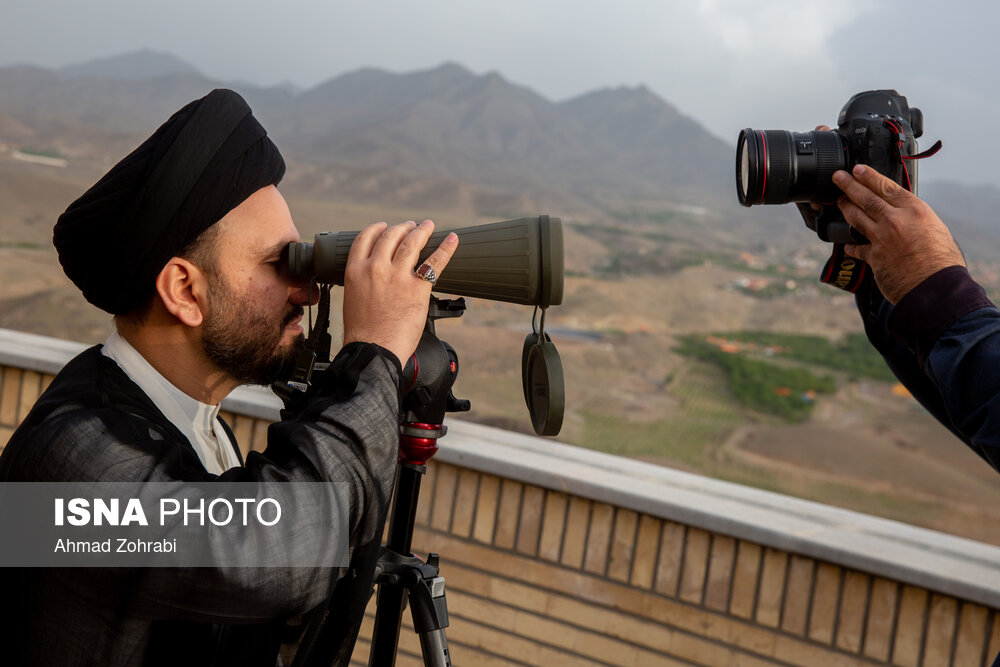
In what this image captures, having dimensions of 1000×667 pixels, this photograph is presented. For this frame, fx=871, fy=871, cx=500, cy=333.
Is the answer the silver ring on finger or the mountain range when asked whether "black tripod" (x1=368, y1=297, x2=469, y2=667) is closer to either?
the silver ring on finger

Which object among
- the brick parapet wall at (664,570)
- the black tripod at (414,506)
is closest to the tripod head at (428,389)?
the black tripod at (414,506)

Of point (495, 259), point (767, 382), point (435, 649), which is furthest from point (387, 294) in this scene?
point (767, 382)

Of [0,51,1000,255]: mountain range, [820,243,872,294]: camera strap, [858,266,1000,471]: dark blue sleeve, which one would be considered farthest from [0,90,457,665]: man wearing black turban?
[0,51,1000,255]: mountain range

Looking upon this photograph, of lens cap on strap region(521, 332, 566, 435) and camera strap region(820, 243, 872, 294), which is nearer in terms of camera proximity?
lens cap on strap region(521, 332, 566, 435)

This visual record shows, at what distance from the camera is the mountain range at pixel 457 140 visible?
56031 millimetres

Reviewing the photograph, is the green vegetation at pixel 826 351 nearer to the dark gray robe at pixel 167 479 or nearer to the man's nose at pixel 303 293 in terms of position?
the man's nose at pixel 303 293

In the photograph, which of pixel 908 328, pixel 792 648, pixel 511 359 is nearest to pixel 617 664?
pixel 792 648

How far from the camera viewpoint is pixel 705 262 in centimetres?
4288

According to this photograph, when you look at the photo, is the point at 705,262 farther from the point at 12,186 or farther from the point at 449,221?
the point at 12,186

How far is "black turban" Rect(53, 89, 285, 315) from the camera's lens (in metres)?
1.15

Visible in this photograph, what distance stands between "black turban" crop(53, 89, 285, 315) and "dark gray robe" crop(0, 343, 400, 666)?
0.52 ft

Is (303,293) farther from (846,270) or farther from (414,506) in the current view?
(846,270)

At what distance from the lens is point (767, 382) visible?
22.3 m

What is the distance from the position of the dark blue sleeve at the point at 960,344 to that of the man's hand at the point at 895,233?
1.3 inches
